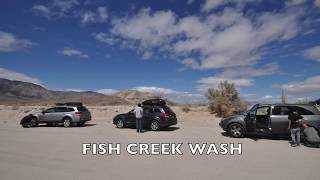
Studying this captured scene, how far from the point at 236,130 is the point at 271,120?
1.77 m

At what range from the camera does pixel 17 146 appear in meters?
12.6

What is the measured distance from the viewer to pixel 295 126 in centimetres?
1294

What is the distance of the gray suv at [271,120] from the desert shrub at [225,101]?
54.4 ft

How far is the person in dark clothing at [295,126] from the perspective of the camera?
42.0 feet

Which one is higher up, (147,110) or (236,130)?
(147,110)

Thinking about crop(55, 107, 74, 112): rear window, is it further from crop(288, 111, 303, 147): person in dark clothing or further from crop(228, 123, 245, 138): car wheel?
crop(288, 111, 303, 147): person in dark clothing

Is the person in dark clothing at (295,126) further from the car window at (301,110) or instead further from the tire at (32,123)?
the tire at (32,123)

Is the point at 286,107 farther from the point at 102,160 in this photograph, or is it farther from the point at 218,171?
the point at 102,160

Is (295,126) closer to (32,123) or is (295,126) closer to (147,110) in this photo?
(147,110)

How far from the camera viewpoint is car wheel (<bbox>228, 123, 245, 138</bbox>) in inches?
596

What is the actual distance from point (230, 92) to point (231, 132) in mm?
22317

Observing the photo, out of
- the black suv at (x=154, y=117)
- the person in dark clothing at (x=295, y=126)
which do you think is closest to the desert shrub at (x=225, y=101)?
the black suv at (x=154, y=117)

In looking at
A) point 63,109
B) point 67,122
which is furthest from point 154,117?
point 63,109

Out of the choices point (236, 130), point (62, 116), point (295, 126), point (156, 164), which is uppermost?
point (62, 116)
